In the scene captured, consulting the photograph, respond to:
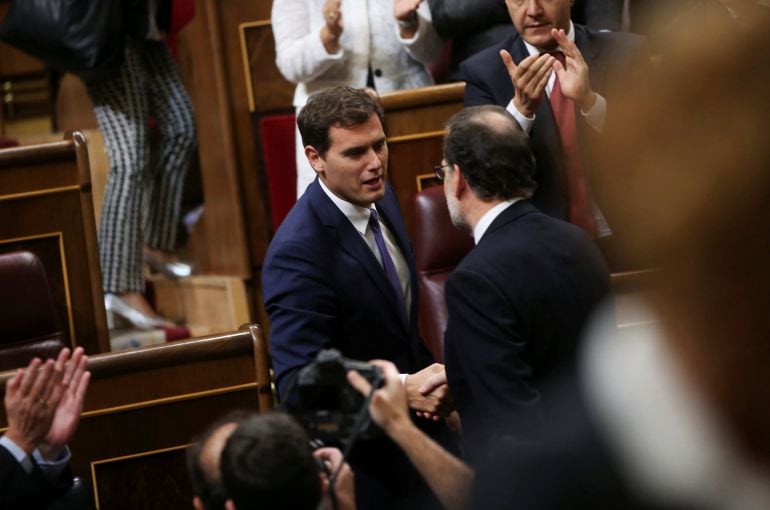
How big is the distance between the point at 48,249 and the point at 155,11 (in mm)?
594

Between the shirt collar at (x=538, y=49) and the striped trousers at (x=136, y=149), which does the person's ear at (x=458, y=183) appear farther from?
the striped trousers at (x=136, y=149)

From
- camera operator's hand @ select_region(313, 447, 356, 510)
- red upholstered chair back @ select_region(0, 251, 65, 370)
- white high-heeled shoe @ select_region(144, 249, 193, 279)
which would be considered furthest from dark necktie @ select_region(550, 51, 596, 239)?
white high-heeled shoe @ select_region(144, 249, 193, 279)

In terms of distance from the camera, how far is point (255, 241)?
86.8 inches

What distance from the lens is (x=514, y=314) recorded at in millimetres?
1009

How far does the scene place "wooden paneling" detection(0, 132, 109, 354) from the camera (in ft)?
5.78

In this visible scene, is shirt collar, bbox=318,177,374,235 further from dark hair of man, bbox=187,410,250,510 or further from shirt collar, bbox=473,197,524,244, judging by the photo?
dark hair of man, bbox=187,410,250,510

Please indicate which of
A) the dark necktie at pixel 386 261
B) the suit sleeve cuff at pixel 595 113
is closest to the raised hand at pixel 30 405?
the dark necktie at pixel 386 261

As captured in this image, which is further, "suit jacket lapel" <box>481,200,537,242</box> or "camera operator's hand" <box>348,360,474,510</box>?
"suit jacket lapel" <box>481,200,537,242</box>

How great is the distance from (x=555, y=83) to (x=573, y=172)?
0.14 meters

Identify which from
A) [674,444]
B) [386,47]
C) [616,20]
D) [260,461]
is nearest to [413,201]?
[386,47]

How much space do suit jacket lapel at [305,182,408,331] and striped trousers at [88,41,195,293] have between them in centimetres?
93

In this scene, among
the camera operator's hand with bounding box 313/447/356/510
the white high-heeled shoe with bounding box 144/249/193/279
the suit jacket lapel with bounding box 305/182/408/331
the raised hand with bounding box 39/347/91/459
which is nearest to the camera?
the camera operator's hand with bounding box 313/447/356/510

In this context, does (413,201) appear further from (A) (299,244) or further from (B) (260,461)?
(B) (260,461)

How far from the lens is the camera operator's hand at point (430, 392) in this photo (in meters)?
1.14
